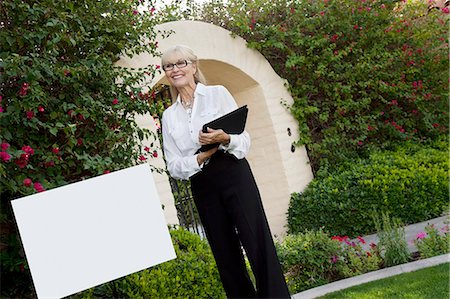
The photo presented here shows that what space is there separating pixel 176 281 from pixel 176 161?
121cm

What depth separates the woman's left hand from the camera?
7.81 feet

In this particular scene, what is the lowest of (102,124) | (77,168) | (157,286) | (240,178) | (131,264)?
(157,286)

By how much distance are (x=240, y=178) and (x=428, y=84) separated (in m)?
5.61

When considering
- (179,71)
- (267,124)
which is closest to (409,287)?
(179,71)

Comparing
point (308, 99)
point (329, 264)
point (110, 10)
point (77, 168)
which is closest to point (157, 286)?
point (77, 168)

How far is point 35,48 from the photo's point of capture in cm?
359

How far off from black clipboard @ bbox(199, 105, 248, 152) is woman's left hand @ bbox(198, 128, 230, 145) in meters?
0.03

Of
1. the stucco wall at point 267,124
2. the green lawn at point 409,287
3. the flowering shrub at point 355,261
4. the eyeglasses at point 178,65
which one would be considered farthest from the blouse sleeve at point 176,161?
the stucco wall at point 267,124

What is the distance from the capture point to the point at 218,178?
8.31 feet

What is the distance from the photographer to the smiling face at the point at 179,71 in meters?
2.55

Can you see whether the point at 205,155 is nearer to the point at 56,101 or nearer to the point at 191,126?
the point at 191,126

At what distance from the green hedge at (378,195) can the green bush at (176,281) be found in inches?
103

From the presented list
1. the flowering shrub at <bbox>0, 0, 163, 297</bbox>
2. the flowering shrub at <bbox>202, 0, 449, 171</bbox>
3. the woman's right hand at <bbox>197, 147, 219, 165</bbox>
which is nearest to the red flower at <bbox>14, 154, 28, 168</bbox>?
the flowering shrub at <bbox>0, 0, 163, 297</bbox>

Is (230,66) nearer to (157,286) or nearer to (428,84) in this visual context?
(428,84)
